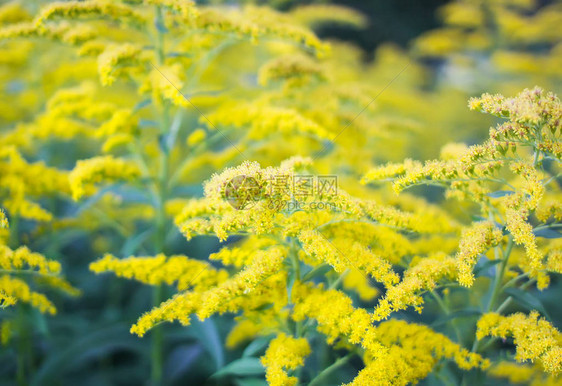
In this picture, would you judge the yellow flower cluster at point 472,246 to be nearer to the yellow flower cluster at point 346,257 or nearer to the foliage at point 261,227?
the foliage at point 261,227

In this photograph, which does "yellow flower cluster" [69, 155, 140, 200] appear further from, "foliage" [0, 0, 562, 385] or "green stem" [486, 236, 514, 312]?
"green stem" [486, 236, 514, 312]

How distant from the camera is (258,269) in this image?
1.40m

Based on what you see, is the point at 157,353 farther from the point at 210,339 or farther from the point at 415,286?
the point at 415,286

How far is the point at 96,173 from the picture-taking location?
6.78ft

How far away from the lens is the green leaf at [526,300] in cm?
152

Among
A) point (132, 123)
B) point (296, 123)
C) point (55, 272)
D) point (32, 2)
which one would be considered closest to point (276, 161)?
point (296, 123)

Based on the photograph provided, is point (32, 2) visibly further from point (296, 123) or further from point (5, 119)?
point (296, 123)

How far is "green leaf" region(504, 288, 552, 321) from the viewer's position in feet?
4.97

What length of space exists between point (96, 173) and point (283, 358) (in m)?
1.30

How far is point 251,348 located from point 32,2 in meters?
3.01

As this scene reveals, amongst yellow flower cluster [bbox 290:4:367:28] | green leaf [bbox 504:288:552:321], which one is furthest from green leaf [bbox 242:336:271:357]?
yellow flower cluster [bbox 290:4:367:28]

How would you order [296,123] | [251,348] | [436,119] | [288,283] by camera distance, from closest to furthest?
[288,283] < [251,348] < [296,123] < [436,119]

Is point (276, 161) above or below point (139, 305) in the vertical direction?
above

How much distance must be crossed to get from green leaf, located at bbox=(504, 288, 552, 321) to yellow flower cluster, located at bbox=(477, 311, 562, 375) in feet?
0.09
